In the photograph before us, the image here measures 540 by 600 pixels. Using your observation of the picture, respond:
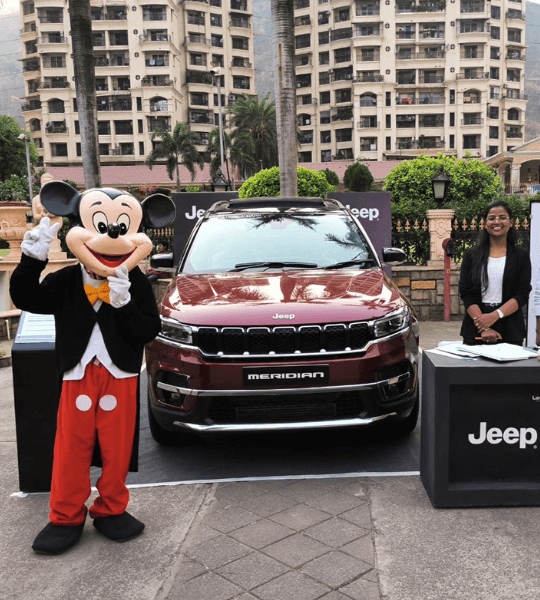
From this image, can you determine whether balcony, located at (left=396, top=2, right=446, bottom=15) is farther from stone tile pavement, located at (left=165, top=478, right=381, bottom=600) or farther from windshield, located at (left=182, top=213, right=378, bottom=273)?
stone tile pavement, located at (left=165, top=478, right=381, bottom=600)

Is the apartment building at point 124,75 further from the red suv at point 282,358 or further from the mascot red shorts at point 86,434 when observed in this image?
the mascot red shorts at point 86,434

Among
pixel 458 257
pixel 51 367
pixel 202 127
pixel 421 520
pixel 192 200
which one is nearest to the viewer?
pixel 421 520

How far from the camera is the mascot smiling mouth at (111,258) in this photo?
3303 millimetres

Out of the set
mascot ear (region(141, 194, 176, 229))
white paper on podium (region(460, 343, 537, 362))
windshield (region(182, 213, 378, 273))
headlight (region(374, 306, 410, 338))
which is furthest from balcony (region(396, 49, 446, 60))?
mascot ear (region(141, 194, 176, 229))

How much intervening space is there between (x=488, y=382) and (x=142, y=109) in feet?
261

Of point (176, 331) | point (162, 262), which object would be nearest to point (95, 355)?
point (176, 331)

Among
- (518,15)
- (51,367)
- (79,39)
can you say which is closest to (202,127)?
(518,15)

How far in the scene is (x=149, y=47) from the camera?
3054 inches

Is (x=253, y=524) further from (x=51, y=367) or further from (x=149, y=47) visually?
(x=149, y=47)

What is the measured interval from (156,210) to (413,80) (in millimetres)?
84753

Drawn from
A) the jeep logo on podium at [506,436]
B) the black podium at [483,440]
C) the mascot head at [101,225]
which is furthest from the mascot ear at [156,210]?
the jeep logo on podium at [506,436]

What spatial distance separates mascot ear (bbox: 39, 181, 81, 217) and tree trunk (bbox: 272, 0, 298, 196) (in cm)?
860

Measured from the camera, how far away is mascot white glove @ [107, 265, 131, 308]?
10.6ft

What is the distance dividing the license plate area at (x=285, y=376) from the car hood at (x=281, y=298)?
0.28 meters
